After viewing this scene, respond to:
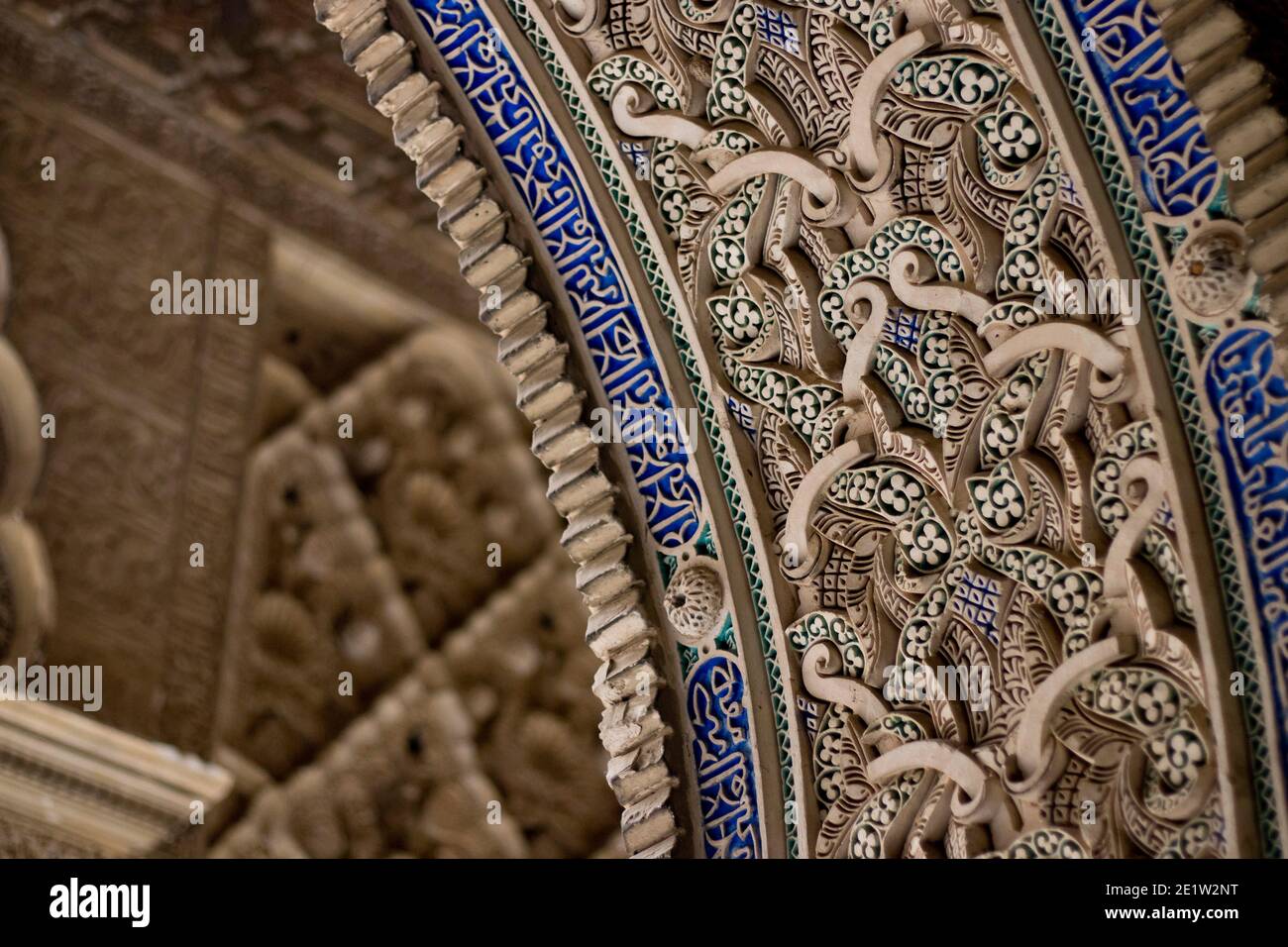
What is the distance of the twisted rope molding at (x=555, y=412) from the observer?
6.77 ft

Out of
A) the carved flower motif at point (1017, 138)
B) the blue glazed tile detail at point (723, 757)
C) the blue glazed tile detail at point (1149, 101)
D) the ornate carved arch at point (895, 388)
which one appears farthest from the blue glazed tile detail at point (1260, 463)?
the blue glazed tile detail at point (723, 757)

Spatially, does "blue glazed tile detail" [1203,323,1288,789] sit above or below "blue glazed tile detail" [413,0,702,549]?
below

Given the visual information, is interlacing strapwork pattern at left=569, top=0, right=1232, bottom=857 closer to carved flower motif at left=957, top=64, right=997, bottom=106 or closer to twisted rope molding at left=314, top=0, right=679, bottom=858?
carved flower motif at left=957, top=64, right=997, bottom=106

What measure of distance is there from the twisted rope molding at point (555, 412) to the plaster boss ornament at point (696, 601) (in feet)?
0.11

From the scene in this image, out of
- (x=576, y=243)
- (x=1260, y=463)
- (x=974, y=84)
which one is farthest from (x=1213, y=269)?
(x=576, y=243)

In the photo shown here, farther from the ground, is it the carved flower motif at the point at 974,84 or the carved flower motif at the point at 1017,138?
the carved flower motif at the point at 974,84

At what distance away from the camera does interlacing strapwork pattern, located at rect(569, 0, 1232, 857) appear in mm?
1680

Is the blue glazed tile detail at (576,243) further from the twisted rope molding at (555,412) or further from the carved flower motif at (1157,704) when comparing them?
the carved flower motif at (1157,704)

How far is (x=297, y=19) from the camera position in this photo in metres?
4.39

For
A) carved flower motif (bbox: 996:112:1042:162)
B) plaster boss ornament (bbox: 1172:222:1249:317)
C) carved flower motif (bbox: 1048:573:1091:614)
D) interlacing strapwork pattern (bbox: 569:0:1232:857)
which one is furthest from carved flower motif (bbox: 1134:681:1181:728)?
carved flower motif (bbox: 996:112:1042:162)

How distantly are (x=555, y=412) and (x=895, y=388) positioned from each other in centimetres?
40

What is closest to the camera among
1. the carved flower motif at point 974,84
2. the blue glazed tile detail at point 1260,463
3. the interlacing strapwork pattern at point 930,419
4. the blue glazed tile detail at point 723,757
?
the blue glazed tile detail at point 1260,463

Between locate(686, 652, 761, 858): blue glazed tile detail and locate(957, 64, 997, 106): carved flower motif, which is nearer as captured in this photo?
locate(957, 64, 997, 106): carved flower motif

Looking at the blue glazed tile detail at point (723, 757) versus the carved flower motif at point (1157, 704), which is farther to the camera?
the blue glazed tile detail at point (723, 757)
